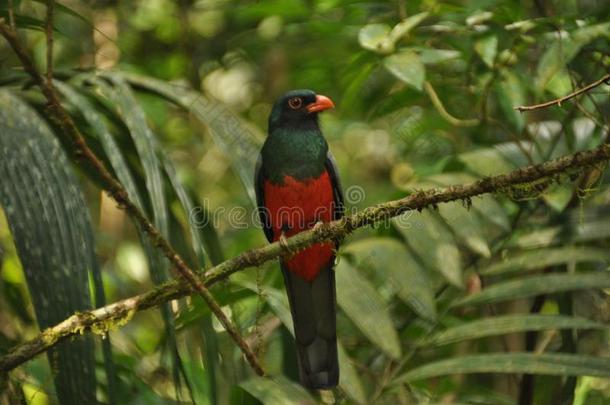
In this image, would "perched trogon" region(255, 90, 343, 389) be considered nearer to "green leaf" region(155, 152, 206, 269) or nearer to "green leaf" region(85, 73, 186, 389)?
"green leaf" region(155, 152, 206, 269)

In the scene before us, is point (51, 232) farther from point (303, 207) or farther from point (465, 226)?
point (303, 207)

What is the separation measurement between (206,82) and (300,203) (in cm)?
336

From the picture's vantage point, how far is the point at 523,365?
2.77 meters

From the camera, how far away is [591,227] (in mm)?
3518

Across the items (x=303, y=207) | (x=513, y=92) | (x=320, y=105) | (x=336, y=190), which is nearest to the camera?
(x=513, y=92)

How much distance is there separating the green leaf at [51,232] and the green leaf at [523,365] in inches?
49.2

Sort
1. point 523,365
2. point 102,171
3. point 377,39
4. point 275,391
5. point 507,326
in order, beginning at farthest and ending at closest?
point 377,39
point 507,326
point 523,365
point 275,391
point 102,171

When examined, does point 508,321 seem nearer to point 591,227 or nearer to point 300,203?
point 591,227

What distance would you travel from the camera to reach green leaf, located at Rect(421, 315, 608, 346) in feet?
9.43

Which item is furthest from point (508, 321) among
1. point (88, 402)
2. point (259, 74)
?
point (259, 74)

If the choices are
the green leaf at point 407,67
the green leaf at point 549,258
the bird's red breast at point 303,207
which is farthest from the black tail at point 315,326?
the green leaf at point 407,67

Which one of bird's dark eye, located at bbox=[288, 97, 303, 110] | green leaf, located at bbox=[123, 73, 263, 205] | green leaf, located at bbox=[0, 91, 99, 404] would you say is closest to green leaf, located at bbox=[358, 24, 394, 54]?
green leaf, located at bbox=[123, 73, 263, 205]

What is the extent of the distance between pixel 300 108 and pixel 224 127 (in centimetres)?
152

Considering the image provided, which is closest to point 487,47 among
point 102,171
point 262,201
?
point 262,201
